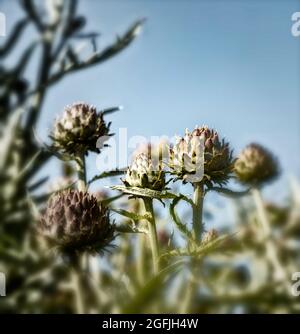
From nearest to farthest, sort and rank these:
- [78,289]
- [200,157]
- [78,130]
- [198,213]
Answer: [78,289] < [198,213] < [200,157] < [78,130]

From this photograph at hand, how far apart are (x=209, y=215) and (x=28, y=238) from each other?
45 centimetres

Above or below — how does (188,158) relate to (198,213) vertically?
above

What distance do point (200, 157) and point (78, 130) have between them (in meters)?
0.34

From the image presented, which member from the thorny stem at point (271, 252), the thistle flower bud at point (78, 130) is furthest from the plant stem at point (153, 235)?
the thistle flower bud at point (78, 130)

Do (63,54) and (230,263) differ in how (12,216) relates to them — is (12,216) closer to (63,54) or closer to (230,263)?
(230,263)

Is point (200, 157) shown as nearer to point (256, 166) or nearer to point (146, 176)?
point (146, 176)

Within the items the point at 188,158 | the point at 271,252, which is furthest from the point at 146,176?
the point at 271,252

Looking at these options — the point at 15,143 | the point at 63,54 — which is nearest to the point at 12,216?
the point at 15,143

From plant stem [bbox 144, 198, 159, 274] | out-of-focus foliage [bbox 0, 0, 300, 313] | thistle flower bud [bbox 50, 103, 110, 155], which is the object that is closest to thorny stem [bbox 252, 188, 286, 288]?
out-of-focus foliage [bbox 0, 0, 300, 313]

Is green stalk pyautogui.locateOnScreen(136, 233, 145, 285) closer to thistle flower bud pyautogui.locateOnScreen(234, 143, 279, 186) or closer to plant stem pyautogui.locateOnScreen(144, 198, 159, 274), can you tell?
plant stem pyautogui.locateOnScreen(144, 198, 159, 274)

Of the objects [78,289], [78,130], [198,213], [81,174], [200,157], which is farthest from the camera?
[78,130]

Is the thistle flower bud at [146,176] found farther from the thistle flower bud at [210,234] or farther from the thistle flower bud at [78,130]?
the thistle flower bud at [78,130]

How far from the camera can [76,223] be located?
79 centimetres

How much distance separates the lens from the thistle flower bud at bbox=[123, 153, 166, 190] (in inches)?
33.1
